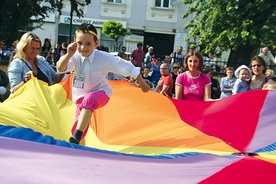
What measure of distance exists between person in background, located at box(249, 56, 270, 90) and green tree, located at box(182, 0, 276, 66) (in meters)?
10.1

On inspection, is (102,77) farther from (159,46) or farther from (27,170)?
(159,46)

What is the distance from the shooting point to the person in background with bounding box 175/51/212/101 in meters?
5.11

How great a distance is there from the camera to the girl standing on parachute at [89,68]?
150 inches

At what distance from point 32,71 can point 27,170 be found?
7.79 ft

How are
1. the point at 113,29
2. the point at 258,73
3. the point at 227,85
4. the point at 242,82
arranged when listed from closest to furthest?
the point at 258,73
the point at 242,82
the point at 227,85
the point at 113,29

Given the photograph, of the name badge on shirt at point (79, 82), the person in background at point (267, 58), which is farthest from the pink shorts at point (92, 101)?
the person in background at point (267, 58)

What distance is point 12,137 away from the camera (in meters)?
2.62

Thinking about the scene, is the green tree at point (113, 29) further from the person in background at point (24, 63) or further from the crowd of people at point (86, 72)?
the person in background at point (24, 63)

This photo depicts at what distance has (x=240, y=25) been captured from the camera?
54.7 feet

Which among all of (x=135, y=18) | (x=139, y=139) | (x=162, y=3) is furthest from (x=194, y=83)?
(x=162, y=3)

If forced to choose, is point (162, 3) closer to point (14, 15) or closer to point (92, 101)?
point (14, 15)

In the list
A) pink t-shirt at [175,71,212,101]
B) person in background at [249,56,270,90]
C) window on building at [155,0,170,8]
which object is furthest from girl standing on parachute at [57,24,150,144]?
window on building at [155,0,170,8]

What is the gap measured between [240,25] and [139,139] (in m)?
13.9

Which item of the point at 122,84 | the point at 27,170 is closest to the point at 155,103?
the point at 122,84
